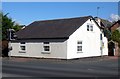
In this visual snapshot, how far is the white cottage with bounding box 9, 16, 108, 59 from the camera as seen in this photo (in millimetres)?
34250

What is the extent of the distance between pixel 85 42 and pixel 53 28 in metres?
4.57

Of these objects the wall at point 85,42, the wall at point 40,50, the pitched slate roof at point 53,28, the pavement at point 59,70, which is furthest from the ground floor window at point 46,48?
the pavement at point 59,70

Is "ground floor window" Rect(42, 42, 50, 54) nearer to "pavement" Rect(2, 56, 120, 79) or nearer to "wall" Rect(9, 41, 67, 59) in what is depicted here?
"wall" Rect(9, 41, 67, 59)

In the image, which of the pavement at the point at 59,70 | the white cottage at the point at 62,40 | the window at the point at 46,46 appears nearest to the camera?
the pavement at the point at 59,70

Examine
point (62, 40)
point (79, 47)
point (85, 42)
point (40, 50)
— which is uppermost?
point (62, 40)

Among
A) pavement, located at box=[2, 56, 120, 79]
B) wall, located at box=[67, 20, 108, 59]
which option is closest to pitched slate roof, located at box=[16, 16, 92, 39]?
wall, located at box=[67, 20, 108, 59]

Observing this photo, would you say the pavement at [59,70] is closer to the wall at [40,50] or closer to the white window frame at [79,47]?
the wall at [40,50]

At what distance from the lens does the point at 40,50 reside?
36.5 meters

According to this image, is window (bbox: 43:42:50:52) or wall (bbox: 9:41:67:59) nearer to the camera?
wall (bbox: 9:41:67:59)

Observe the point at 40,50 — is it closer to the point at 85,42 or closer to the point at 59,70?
the point at 85,42

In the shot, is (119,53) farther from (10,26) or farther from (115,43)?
(10,26)

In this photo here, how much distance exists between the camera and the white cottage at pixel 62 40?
34.2 metres

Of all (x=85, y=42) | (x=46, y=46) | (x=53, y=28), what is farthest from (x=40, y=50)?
(x=85, y=42)

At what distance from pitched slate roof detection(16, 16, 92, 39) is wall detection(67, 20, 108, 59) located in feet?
2.16
